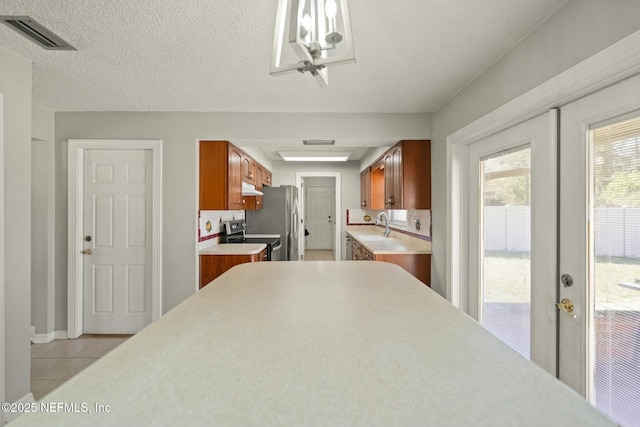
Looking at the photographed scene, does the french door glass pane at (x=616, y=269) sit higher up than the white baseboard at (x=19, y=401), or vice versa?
the french door glass pane at (x=616, y=269)

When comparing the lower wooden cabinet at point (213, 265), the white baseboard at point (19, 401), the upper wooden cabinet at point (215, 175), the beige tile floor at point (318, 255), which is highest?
the upper wooden cabinet at point (215, 175)

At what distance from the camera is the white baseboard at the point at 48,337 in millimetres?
3051

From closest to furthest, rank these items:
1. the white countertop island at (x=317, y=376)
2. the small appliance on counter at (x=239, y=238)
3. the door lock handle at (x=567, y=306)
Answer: the white countertop island at (x=317, y=376), the door lock handle at (x=567, y=306), the small appliance on counter at (x=239, y=238)

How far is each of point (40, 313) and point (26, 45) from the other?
2552mm

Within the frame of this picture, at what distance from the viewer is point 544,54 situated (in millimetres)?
1633

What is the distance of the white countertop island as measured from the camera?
44cm

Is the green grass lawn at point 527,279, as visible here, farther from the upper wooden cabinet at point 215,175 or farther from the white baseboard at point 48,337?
the white baseboard at point 48,337

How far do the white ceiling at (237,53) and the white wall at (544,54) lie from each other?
71mm

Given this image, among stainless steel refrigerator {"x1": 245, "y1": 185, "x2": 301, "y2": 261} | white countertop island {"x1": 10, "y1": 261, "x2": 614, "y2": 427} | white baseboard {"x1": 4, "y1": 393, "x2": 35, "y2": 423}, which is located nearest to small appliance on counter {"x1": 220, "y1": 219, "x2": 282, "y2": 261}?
stainless steel refrigerator {"x1": 245, "y1": 185, "x2": 301, "y2": 261}

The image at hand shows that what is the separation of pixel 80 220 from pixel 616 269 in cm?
412

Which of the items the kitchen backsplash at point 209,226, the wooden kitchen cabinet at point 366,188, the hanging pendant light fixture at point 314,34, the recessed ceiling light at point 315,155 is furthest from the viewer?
the wooden kitchen cabinet at point 366,188

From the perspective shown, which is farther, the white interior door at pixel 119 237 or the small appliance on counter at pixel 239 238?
the small appliance on counter at pixel 239 238

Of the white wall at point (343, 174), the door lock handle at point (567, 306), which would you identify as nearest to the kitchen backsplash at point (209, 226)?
the white wall at point (343, 174)

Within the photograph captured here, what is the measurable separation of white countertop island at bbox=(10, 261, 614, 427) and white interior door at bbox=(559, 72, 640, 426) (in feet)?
3.20
